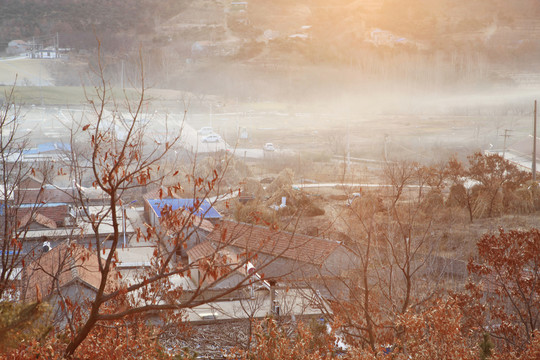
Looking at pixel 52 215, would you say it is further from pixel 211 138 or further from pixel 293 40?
pixel 293 40

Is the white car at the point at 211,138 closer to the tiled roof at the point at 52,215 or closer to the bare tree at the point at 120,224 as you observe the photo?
the tiled roof at the point at 52,215

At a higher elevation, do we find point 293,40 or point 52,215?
point 293,40

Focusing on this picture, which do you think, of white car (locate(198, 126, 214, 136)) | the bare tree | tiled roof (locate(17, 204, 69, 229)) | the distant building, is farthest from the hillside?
the bare tree

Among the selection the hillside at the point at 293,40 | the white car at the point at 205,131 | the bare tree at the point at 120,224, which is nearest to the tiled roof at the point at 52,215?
the bare tree at the point at 120,224

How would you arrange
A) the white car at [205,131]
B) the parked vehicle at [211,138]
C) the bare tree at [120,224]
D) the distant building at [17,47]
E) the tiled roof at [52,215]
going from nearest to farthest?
the bare tree at [120,224] → the tiled roof at [52,215] → the parked vehicle at [211,138] → the white car at [205,131] → the distant building at [17,47]

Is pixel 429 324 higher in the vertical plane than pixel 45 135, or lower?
higher

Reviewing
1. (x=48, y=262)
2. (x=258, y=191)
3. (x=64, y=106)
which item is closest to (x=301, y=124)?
(x=64, y=106)

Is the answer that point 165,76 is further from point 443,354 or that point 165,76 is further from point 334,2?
point 443,354

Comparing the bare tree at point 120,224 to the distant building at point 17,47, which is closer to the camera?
the bare tree at point 120,224

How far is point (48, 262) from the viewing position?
8.98 meters

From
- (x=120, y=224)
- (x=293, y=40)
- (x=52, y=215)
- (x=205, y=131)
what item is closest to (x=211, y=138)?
(x=205, y=131)

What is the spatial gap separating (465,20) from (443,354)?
5738 cm

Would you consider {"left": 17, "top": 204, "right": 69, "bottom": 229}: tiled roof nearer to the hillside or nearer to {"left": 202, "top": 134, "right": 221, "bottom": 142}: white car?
{"left": 202, "top": 134, "right": 221, "bottom": 142}: white car

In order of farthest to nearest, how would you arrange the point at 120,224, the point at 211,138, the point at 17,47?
the point at 17,47 < the point at 211,138 < the point at 120,224
